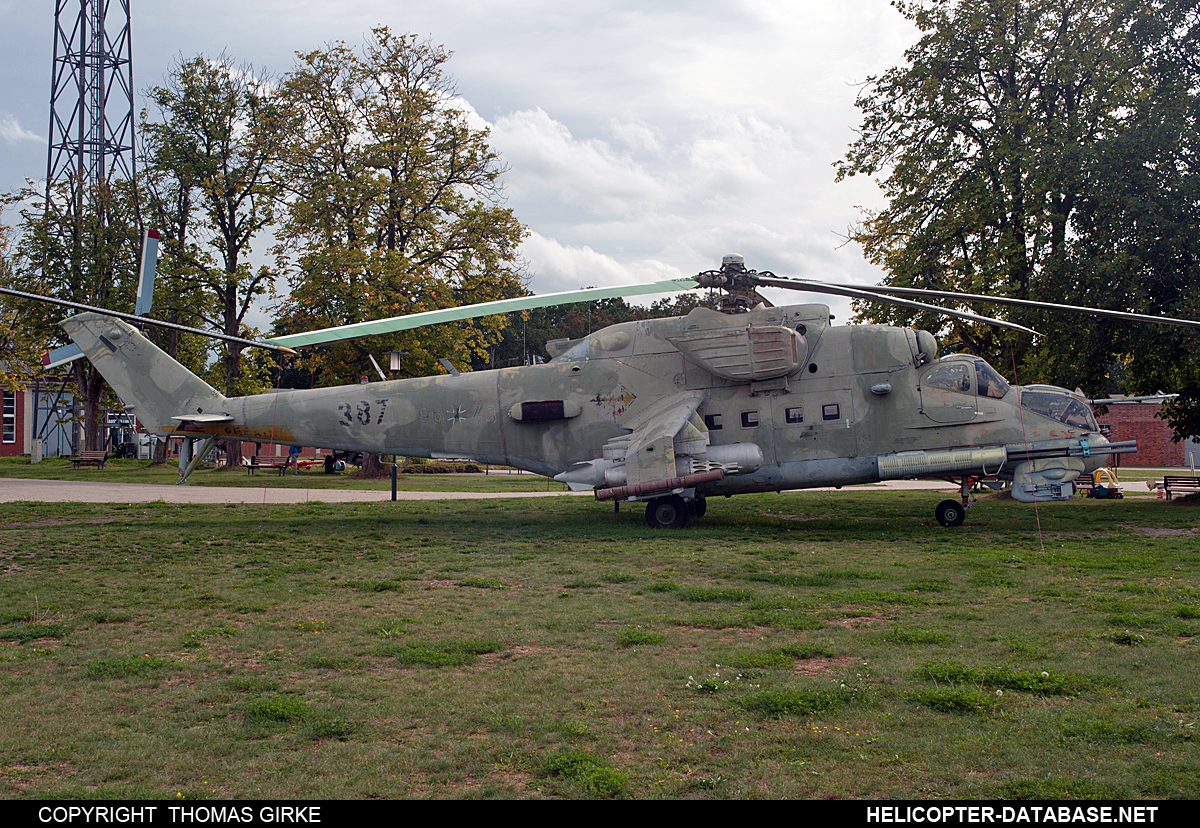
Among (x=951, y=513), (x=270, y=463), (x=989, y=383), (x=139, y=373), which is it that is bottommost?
(x=951, y=513)

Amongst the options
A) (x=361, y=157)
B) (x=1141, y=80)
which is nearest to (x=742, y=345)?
(x=1141, y=80)

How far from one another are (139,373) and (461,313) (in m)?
8.87

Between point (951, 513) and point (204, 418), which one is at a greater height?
point (204, 418)

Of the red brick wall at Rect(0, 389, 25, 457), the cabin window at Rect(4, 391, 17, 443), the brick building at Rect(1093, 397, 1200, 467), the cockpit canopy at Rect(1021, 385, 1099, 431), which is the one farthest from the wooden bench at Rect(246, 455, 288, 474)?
the brick building at Rect(1093, 397, 1200, 467)

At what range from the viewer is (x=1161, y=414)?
26.0 meters

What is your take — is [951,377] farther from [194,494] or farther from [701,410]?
[194,494]

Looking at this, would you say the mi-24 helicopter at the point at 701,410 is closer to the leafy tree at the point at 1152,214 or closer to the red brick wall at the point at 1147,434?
the leafy tree at the point at 1152,214

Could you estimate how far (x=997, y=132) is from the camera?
25.8 metres

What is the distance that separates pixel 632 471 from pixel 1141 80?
19409mm

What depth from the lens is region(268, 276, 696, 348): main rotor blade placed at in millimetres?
14102

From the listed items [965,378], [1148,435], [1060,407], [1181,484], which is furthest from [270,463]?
[1148,435]

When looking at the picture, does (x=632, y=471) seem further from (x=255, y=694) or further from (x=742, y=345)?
(x=255, y=694)

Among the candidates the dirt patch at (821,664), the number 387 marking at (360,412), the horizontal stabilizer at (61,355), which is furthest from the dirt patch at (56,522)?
the dirt patch at (821,664)

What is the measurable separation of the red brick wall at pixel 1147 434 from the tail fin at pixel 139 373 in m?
55.3
